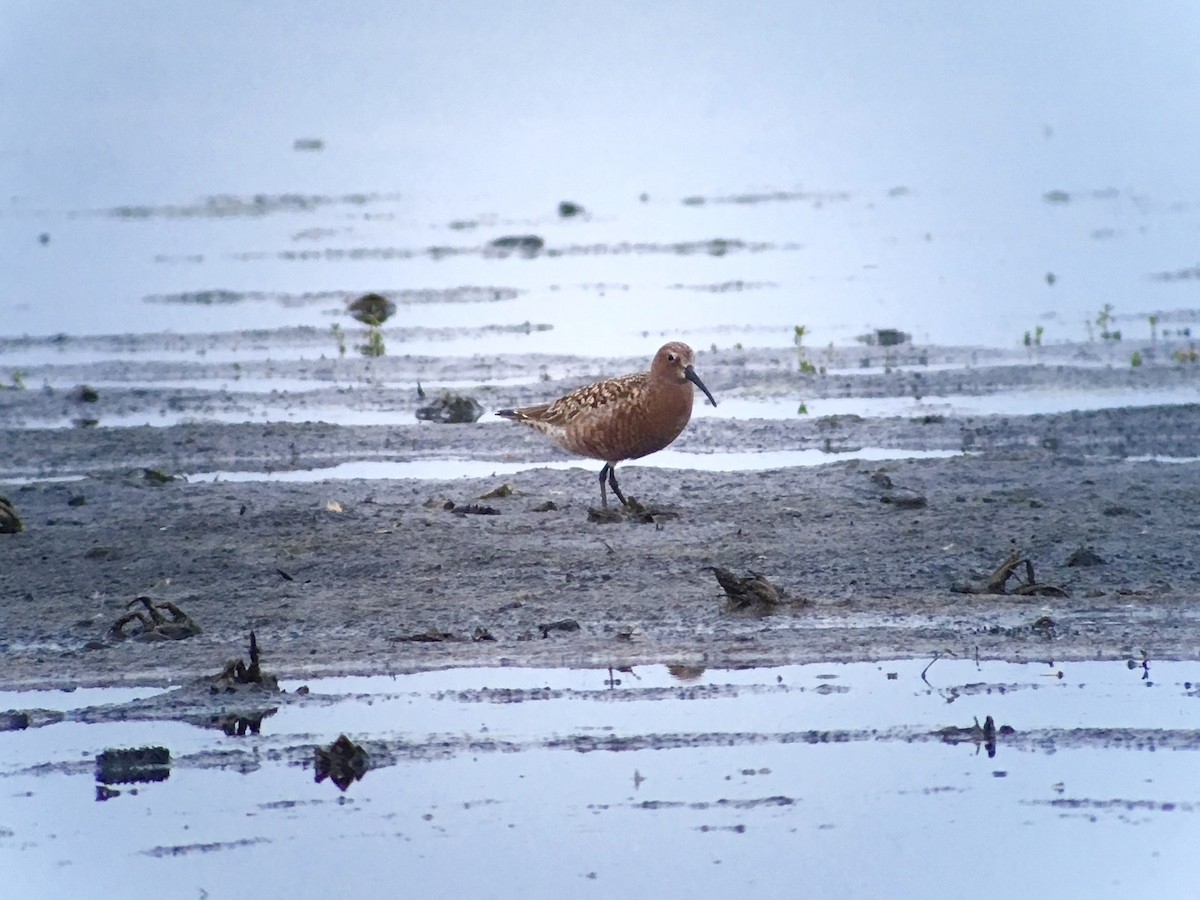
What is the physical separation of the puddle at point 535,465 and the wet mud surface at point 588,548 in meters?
0.17

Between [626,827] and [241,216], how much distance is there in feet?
71.4

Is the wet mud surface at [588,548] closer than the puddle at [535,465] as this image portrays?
Yes

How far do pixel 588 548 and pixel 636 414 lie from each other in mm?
1302

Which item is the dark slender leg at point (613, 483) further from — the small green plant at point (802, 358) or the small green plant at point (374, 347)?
the small green plant at point (374, 347)

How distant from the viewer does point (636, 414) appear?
10945mm

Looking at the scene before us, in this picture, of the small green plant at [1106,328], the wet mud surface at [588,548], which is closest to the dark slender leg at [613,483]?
the wet mud surface at [588,548]

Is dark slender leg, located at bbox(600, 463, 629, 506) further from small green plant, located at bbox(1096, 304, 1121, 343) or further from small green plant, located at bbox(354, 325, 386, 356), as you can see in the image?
small green plant, located at bbox(1096, 304, 1121, 343)

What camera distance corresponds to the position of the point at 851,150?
33438mm

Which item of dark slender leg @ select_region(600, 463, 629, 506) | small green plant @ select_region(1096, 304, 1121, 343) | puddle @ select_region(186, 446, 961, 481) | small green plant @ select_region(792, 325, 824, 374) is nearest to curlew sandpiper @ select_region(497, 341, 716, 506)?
dark slender leg @ select_region(600, 463, 629, 506)

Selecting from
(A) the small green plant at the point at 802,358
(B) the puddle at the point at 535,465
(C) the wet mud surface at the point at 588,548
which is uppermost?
(A) the small green plant at the point at 802,358

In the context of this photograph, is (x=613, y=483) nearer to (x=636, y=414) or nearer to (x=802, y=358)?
(x=636, y=414)

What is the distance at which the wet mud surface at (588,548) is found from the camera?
325 inches

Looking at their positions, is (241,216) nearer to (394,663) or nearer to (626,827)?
(394,663)

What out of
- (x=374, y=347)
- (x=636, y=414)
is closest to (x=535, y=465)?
(x=636, y=414)
